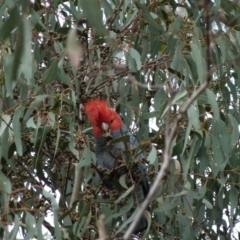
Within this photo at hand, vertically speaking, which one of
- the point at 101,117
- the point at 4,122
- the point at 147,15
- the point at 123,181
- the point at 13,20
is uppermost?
the point at 147,15

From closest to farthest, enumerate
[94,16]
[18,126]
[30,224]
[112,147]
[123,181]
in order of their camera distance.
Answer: [94,16]
[30,224]
[18,126]
[123,181]
[112,147]

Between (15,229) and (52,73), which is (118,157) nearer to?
(52,73)

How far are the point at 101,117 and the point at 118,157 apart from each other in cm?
39

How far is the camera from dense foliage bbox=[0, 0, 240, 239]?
251 centimetres

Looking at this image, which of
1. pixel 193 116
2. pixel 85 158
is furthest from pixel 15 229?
pixel 193 116

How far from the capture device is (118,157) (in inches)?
105

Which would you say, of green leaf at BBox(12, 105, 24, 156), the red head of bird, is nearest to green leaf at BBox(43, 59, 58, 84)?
green leaf at BBox(12, 105, 24, 156)

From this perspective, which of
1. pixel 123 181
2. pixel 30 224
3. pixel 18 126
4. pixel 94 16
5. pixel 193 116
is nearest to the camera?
pixel 94 16

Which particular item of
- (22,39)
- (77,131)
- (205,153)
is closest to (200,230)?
(205,153)

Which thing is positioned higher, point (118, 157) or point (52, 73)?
point (52, 73)

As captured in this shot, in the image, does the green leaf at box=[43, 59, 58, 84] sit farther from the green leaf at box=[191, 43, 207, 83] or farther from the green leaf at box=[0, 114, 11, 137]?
the green leaf at box=[191, 43, 207, 83]

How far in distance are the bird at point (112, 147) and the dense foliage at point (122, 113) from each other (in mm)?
52

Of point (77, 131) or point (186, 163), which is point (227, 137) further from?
point (77, 131)

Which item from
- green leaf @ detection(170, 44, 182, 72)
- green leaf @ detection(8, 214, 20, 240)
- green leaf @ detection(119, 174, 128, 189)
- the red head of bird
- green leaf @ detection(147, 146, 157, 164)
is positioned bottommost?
green leaf @ detection(8, 214, 20, 240)
